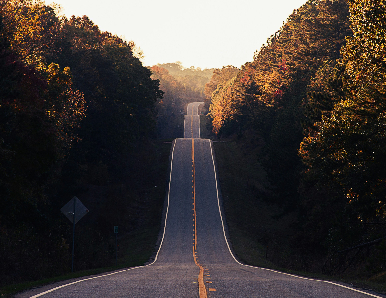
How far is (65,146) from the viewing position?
28.8 meters

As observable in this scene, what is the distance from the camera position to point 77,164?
35875 mm

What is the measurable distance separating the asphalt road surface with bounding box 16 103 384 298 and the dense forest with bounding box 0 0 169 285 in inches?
126

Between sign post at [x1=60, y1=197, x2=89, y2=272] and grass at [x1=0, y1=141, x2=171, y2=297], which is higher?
sign post at [x1=60, y1=197, x2=89, y2=272]

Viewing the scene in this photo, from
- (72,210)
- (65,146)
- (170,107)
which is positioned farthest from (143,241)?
(170,107)

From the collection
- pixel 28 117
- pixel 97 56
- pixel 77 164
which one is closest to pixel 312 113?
pixel 28 117

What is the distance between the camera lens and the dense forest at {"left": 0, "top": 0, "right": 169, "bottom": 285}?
20406 mm

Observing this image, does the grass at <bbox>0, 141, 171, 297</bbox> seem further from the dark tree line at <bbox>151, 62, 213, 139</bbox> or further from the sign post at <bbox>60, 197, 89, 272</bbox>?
the dark tree line at <bbox>151, 62, 213, 139</bbox>

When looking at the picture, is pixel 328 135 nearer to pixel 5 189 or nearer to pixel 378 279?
pixel 378 279

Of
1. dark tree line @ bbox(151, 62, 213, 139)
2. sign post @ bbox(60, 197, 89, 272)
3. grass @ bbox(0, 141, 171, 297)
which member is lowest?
grass @ bbox(0, 141, 171, 297)

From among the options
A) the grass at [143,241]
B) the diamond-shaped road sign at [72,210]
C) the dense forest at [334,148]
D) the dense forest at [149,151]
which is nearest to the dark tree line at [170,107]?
the dense forest at [149,151]

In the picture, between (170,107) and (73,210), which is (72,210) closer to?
(73,210)

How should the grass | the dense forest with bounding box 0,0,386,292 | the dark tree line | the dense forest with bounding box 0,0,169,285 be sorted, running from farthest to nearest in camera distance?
the dark tree line
the dense forest with bounding box 0,0,169,285
the dense forest with bounding box 0,0,386,292
the grass

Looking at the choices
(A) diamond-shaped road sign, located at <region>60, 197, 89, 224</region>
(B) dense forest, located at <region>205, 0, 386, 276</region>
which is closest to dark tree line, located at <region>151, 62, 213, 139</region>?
(B) dense forest, located at <region>205, 0, 386, 276</region>

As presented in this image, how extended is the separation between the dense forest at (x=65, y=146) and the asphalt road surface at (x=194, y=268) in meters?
3.20
